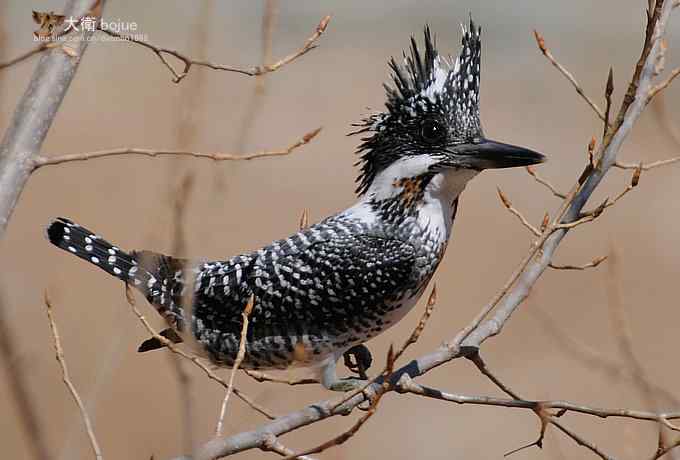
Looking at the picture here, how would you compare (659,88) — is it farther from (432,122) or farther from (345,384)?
(345,384)

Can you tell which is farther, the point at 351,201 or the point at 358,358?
the point at 351,201

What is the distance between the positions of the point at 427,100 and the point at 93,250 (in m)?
1.45

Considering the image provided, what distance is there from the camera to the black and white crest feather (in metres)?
3.94

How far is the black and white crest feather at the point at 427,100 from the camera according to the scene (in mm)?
3939

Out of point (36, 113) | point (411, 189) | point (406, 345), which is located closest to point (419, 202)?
point (411, 189)

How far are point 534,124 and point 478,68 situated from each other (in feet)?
47.8

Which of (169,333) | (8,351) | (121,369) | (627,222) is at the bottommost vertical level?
(8,351)

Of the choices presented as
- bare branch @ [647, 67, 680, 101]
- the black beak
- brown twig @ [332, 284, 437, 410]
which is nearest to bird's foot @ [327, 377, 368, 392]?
brown twig @ [332, 284, 437, 410]

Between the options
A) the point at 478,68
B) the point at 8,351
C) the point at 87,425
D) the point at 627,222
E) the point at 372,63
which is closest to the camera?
the point at 8,351

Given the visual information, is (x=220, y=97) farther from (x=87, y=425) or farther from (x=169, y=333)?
(x=87, y=425)

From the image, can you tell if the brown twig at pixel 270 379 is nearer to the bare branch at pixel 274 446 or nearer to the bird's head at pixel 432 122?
the bare branch at pixel 274 446

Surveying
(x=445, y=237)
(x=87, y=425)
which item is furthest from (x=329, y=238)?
(x=87, y=425)

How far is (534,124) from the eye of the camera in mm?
18344

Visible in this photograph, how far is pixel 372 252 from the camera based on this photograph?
4.06 metres
